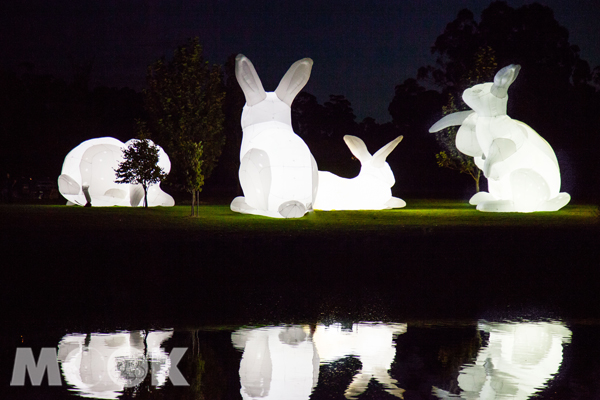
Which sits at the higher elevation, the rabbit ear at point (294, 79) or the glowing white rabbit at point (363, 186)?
the rabbit ear at point (294, 79)

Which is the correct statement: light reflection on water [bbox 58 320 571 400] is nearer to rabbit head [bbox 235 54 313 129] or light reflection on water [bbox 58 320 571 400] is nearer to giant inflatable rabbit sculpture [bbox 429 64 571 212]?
rabbit head [bbox 235 54 313 129]

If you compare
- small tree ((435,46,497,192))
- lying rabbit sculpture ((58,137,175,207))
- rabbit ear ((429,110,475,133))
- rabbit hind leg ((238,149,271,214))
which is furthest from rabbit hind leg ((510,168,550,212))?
lying rabbit sculpture ((58,137,175,207))

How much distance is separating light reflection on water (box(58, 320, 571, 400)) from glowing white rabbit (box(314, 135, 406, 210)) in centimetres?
2104

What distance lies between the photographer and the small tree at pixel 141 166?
27.4 m

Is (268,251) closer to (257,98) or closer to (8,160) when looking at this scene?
(257,98)

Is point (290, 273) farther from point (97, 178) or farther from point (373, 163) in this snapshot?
point (97, 178)

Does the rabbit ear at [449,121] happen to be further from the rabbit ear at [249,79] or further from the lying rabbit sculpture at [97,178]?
the lying rabbit sculpture at [97,178]

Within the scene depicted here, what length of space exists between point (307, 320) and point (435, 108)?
1964 inches

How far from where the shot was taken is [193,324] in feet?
20.9

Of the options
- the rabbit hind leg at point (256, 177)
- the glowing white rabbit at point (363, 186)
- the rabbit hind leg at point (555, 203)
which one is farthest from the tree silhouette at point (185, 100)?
the rabbit hind leg at point (555, 203)

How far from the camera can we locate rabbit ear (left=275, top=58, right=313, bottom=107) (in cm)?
2084

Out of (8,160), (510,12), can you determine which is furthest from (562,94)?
(8,160)

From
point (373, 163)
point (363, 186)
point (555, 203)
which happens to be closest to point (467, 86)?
point (373, 163)

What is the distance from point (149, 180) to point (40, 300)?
68.8 feet
